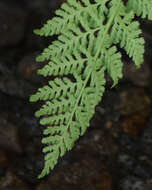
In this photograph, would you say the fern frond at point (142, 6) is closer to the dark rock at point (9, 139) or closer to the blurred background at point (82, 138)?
the blurred background at point (82, 138)

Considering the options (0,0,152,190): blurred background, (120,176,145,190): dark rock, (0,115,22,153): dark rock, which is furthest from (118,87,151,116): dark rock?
(0,115,22,153): dark rock

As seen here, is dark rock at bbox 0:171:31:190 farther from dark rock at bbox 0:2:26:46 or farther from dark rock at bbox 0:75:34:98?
dark rock at bbox 0:2:26:46

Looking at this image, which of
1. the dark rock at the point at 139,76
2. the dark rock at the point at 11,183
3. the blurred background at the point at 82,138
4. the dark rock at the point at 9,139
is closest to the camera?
the dark rock at the point at 11,183

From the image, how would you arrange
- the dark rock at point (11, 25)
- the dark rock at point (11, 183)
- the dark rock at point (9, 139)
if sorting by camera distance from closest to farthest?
1. the dark rock at point (11, 183)
2. the dark rock at point (9, 139)
3. the dark rock at point (11, 25)

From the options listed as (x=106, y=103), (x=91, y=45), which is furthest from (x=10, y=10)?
(x=91, y=45)

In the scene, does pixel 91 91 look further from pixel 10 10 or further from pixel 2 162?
pixel 10 10

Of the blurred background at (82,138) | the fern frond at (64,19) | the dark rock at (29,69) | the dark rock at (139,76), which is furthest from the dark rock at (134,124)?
the fern frond at (64,19)
